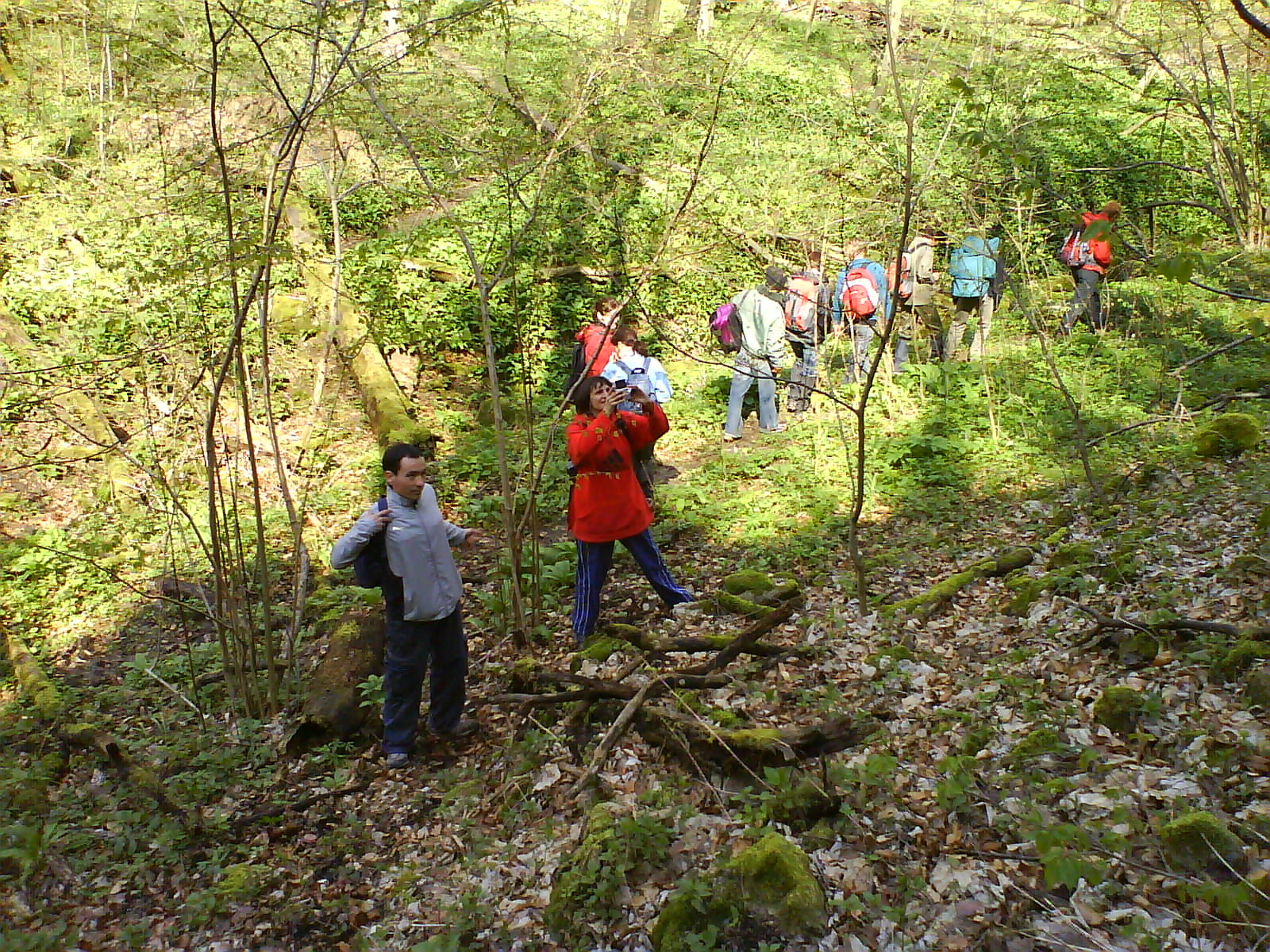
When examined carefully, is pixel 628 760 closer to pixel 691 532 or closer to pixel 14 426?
pixel 691 532

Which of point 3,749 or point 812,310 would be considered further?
point 812,310

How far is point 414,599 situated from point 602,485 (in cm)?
144

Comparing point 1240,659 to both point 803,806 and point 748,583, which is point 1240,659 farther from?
point 748,583

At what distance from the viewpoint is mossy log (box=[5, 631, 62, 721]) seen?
5734 millimetres

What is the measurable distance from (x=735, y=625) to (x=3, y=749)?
4569 mm

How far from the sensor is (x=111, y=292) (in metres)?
7.77

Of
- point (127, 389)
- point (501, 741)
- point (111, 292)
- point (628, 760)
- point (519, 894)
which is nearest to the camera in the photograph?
point (519, 894)

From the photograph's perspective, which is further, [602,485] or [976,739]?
[602,485]

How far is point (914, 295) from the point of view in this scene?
10688 millimetres

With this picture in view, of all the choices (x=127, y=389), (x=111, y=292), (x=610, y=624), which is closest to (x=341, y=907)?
(x=610, y=624)

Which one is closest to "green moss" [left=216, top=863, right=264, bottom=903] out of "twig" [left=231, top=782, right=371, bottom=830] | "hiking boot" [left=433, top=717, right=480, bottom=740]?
"twig" [left=231, top=782, right=371, bottom=830]

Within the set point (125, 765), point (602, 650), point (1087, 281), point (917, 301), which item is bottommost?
point (125, 765)

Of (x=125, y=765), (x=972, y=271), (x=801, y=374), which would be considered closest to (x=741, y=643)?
(x=125, y=765)

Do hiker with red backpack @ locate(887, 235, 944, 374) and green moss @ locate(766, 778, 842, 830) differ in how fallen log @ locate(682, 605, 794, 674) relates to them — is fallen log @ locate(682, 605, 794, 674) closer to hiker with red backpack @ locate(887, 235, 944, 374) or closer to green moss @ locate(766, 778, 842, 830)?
green moss @ locate(766, 778, 842, 830)
